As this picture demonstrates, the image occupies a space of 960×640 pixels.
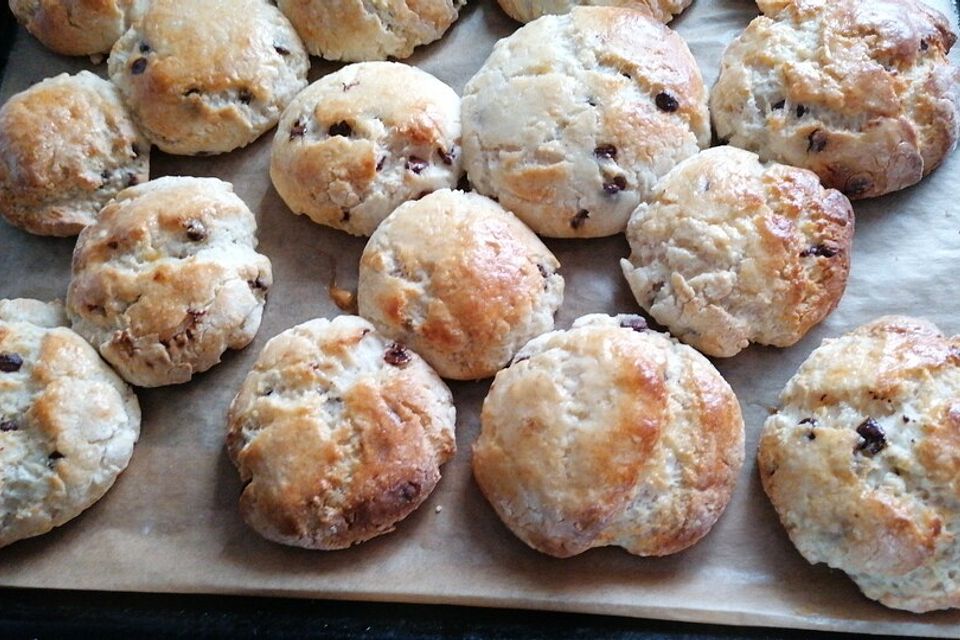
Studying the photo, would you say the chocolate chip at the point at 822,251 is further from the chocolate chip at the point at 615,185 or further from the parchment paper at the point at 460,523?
the chocolate chip at the point at 615,185

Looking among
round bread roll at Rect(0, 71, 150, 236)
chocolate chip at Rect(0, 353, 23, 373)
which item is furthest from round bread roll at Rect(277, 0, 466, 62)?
chocolate chip at Rect(0, 353, 23, 373)

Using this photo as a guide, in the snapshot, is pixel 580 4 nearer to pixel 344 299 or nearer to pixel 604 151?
pixel 604 151

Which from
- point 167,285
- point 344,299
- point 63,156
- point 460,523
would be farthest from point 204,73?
point 460,523

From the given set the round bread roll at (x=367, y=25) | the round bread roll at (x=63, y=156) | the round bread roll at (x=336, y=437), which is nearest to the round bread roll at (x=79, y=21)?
the round bread roll at (x=63, y=156)

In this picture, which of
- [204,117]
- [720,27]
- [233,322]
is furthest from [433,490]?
[720,27]

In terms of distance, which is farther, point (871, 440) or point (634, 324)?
point (634, 324)
